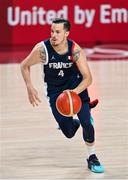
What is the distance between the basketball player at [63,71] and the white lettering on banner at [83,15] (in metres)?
8.64

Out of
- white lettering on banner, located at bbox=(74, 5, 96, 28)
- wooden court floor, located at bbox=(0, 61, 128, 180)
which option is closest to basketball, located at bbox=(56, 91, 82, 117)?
wooden court floor, located at bbox=(0, 61, 128, 180)

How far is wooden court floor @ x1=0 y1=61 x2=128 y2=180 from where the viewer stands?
269 inches

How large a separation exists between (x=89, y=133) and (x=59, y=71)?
2.20 ft

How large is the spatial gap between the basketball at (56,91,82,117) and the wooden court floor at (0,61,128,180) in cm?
62

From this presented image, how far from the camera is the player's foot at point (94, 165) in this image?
22.4ft

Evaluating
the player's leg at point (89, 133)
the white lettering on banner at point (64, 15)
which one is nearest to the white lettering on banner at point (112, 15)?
the white lettering on banner at point (64, 15)

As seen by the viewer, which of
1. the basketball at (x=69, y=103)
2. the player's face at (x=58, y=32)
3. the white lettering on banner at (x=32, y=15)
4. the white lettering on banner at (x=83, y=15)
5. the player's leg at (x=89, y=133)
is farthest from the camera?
the white lettering on banner at (x=83, y=15)

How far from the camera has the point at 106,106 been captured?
33.1 feet

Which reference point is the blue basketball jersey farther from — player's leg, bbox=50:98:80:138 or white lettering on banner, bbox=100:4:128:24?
white lettering on banner, bbox=100:4:128:24

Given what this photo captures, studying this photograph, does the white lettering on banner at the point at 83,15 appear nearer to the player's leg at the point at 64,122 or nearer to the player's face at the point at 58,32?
the player's leg at the point at 64,122

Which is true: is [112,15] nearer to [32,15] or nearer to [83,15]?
[83,15]

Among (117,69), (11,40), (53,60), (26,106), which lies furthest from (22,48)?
(53,60)

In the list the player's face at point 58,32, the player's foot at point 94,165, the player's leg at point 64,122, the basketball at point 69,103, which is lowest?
the player's foot at point 94,165

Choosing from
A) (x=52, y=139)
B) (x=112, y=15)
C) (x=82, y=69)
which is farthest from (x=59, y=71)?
(x=112, y=15)
